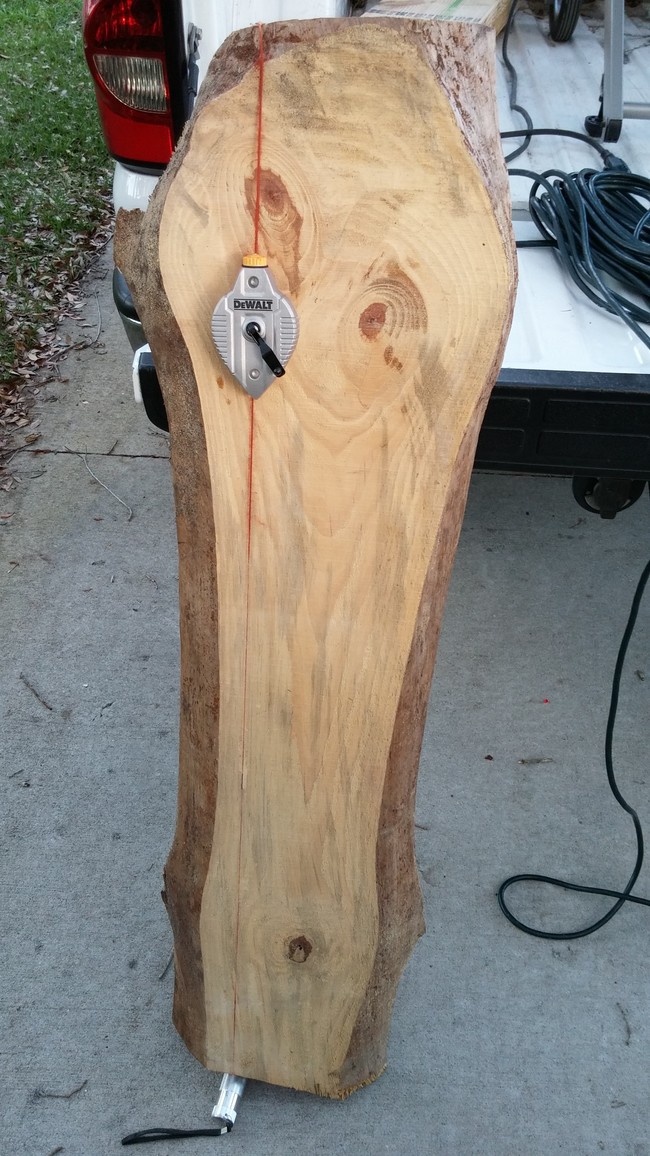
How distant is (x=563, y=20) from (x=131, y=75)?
1847 mm

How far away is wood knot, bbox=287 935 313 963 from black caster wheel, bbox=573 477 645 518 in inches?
40.6

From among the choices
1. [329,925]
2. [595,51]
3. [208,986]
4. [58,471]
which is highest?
[595,51]

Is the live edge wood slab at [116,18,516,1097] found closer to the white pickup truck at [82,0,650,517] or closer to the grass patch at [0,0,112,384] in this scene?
the white pickup truck at [82,0,650,517]

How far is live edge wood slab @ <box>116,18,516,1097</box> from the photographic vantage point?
104 centimetres

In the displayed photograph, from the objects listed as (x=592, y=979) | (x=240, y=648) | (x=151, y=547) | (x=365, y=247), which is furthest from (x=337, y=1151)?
(x=151, y=547)

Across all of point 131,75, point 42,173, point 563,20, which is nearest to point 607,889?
point 131,75

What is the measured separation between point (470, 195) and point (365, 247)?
127 millimetres

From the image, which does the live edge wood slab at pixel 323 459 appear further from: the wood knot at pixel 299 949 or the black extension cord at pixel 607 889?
the black extension cord at pixel 607 889

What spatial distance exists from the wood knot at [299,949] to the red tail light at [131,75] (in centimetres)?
181

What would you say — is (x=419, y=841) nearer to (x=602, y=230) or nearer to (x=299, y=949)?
(x=299, y=949)

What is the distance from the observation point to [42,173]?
5328 mm

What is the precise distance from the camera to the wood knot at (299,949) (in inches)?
59.1

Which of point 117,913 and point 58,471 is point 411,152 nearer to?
point 117,913

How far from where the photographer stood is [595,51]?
A: 131 inches
